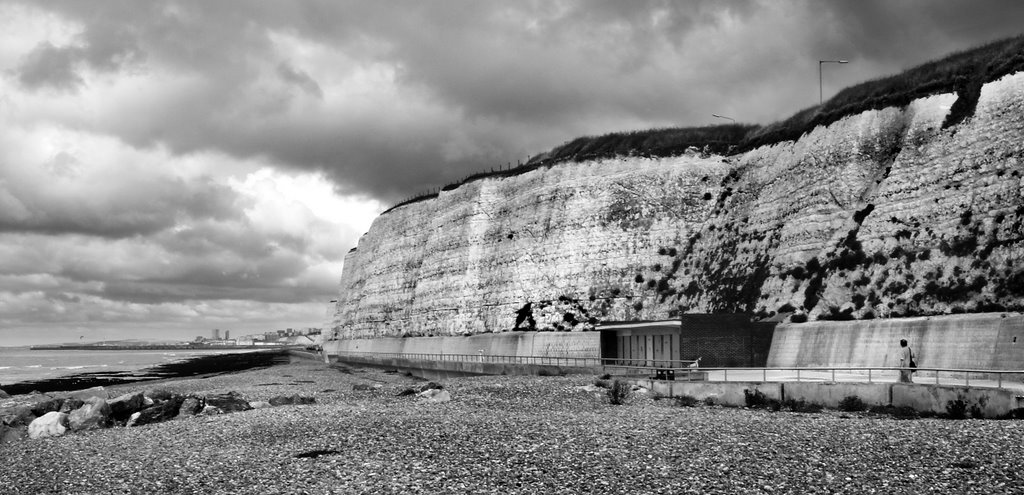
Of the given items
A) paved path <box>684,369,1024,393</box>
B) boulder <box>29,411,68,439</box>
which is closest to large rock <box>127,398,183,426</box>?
boulder <box>29,411,68,439</box>

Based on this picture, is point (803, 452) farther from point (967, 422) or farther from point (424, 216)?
point (424, 216)

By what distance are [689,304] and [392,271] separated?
41980 mm

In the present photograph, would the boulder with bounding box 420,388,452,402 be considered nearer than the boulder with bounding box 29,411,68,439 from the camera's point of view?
No

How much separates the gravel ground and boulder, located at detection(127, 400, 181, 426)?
189cm

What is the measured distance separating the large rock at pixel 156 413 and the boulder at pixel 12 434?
261 cm

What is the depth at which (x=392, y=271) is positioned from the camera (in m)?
83.9

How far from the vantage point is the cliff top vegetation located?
3678 centimetres

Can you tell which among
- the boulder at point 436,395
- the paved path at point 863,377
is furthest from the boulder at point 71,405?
the paved path at point 863,377

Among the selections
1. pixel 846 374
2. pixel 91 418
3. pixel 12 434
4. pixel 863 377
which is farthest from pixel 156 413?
pixel 846 374

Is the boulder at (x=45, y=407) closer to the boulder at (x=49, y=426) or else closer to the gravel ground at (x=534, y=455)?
the boulder at (x=49, y=426)

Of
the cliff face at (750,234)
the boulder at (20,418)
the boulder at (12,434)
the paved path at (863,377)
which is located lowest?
the boulder at (12,434)

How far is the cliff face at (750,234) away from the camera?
32.0 metres

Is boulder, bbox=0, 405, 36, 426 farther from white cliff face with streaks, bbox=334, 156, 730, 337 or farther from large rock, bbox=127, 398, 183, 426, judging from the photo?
white cliff face with streaks, bbox=334, 156, 730, 337

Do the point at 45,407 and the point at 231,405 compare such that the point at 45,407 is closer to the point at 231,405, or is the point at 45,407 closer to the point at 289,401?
the point at 231,405
